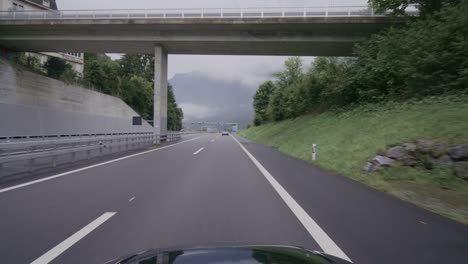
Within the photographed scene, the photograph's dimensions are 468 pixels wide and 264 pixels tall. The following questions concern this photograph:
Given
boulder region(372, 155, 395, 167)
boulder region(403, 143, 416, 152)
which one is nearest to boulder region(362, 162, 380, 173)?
boulder region(372, 155, 395, 167)

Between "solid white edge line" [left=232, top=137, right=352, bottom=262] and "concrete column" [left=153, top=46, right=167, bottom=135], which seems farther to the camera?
"concrete column" [left=153, top=46, right=167, bottom=135]

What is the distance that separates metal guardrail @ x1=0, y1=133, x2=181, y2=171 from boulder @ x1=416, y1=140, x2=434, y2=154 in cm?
1226

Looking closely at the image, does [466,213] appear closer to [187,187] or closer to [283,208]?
[283,208]

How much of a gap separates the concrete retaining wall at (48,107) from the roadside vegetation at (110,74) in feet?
7.34

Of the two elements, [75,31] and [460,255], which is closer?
[460,255]

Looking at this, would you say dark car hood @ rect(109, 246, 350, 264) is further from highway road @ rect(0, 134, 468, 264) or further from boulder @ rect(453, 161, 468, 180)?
boulder @ rect(453, 161, 468, 180)

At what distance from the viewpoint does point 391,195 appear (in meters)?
7.70

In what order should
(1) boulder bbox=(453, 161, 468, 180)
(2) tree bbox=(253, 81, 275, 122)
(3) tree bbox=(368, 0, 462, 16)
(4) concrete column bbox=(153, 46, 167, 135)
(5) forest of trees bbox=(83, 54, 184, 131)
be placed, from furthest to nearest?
(2) tree bbox=(253, 81, 275, 122) < (5) forest of trees bbox=(83, 54, 184, 131) < (4) concrete column bbox=(153, 46, 167, 135) < (3) tree bbox=(368, 0, 462, 16) < (1) boulder bbox=(453, 161, 468, 180)

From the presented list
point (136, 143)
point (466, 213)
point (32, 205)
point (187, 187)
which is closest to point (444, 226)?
point (466, 213)

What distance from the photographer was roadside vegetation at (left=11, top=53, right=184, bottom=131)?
3982 cm

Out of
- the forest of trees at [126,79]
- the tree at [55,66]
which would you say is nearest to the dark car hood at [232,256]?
the forest of trees at [126,79]

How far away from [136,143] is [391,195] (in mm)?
18720

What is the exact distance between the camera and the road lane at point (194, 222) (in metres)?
4.15

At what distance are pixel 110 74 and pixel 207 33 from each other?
29202mm
